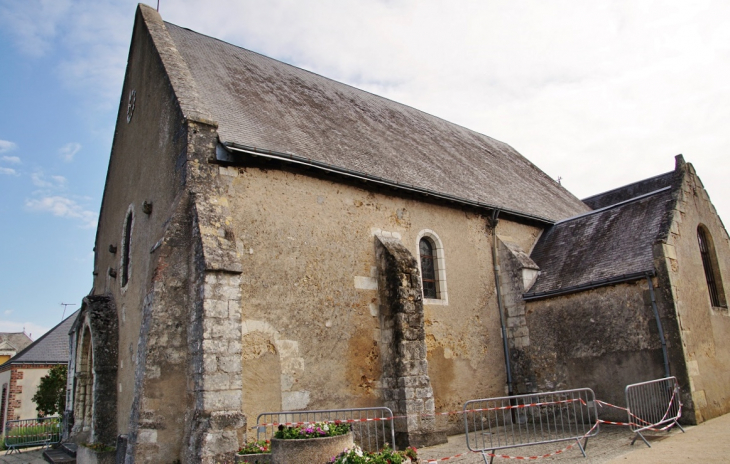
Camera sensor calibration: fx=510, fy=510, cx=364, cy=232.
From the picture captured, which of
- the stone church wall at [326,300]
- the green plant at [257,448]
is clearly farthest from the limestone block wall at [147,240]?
the green plant at [257,448]

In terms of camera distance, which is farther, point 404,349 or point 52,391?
point 52,391

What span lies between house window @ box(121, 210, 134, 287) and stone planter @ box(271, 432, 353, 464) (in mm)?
6578

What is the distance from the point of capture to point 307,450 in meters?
5.70

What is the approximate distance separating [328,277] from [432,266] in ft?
9.92

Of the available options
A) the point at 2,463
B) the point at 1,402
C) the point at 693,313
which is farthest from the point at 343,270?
the point at 1,402

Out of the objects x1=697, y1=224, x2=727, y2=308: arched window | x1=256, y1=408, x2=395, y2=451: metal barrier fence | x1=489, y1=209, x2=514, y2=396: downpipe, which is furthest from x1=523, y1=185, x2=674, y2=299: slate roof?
x1=256, y1=408, x2=395, y2=451: metal barrier fence

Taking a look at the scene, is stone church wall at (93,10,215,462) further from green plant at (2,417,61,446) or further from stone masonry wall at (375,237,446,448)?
green plant at (2,417,61,446)

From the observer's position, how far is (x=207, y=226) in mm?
7816

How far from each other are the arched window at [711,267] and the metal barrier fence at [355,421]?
8.12 meters

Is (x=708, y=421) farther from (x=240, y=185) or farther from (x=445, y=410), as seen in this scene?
(x=240, y=185)

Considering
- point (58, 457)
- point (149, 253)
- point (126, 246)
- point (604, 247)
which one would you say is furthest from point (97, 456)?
point (604, 247)

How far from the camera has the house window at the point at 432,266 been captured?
11188 millimetres

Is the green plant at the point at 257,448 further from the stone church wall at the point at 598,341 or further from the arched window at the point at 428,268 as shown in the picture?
the stone church wall at the point at 598,341

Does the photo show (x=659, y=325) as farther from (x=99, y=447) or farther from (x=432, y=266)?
(x=99, y=447)
